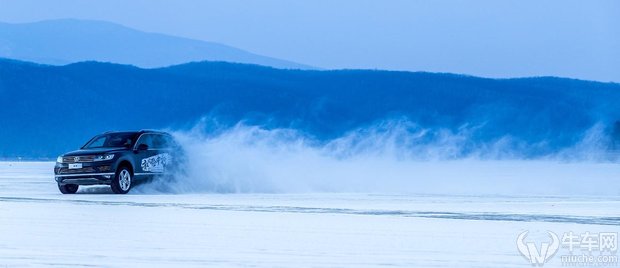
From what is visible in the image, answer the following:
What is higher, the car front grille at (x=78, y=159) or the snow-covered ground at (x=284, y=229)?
the car front grille at (x=78, y=159)

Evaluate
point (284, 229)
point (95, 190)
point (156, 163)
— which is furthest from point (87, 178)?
point (284, 229)

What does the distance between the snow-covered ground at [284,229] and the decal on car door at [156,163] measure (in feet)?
7.33

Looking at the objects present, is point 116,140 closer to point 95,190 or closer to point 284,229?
point 95,190

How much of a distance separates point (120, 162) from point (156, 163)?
1119mm

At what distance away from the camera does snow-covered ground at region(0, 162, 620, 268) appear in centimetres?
1227

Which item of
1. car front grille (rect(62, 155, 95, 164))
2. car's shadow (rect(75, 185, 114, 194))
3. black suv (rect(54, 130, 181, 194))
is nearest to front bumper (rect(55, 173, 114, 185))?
black suv (rect(54, 130, 181, 194))

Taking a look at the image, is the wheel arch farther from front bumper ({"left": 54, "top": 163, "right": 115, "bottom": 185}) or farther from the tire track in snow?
the tire track in snow

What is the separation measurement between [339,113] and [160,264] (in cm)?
15335

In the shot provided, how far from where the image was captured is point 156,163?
28.7 meters

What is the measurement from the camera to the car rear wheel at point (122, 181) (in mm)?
27720

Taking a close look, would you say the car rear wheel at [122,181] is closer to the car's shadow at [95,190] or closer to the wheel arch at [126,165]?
the wheel arch at [126,165]

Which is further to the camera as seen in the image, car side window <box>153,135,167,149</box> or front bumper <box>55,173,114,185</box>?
car side window <box>153,135,167,149</box>

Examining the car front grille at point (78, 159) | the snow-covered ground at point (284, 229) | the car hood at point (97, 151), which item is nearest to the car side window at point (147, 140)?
the car hood at point (97, 151)

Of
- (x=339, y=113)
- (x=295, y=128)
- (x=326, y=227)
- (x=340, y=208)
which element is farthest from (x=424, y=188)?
(x=295, y=128)
